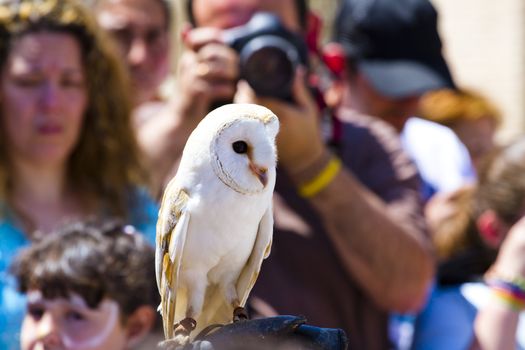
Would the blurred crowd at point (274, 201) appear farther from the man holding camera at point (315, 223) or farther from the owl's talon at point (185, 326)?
the owl's talon at point (185, 326)

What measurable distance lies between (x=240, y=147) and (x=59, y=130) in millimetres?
→ 1360

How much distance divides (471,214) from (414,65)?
0.59m

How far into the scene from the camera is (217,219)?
1.67m

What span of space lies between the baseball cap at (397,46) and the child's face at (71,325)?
1.47 m

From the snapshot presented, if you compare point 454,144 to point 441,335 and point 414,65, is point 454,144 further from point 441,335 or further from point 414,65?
point 441,335

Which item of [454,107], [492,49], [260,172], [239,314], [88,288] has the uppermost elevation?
[260,172]

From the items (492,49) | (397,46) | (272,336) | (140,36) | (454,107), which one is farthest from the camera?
(492,49)

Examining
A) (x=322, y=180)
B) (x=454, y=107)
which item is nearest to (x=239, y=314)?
(x=322, y=180)

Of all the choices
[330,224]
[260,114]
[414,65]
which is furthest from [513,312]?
[260,114]

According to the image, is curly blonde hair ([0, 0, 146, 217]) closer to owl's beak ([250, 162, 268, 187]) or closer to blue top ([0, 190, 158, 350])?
blue top ([0, 190, 158, 350])

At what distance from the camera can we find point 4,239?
107 inches

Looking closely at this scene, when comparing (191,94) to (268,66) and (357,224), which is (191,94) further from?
(357,224)

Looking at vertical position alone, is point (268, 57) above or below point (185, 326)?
above

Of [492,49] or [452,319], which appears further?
[492,49]
